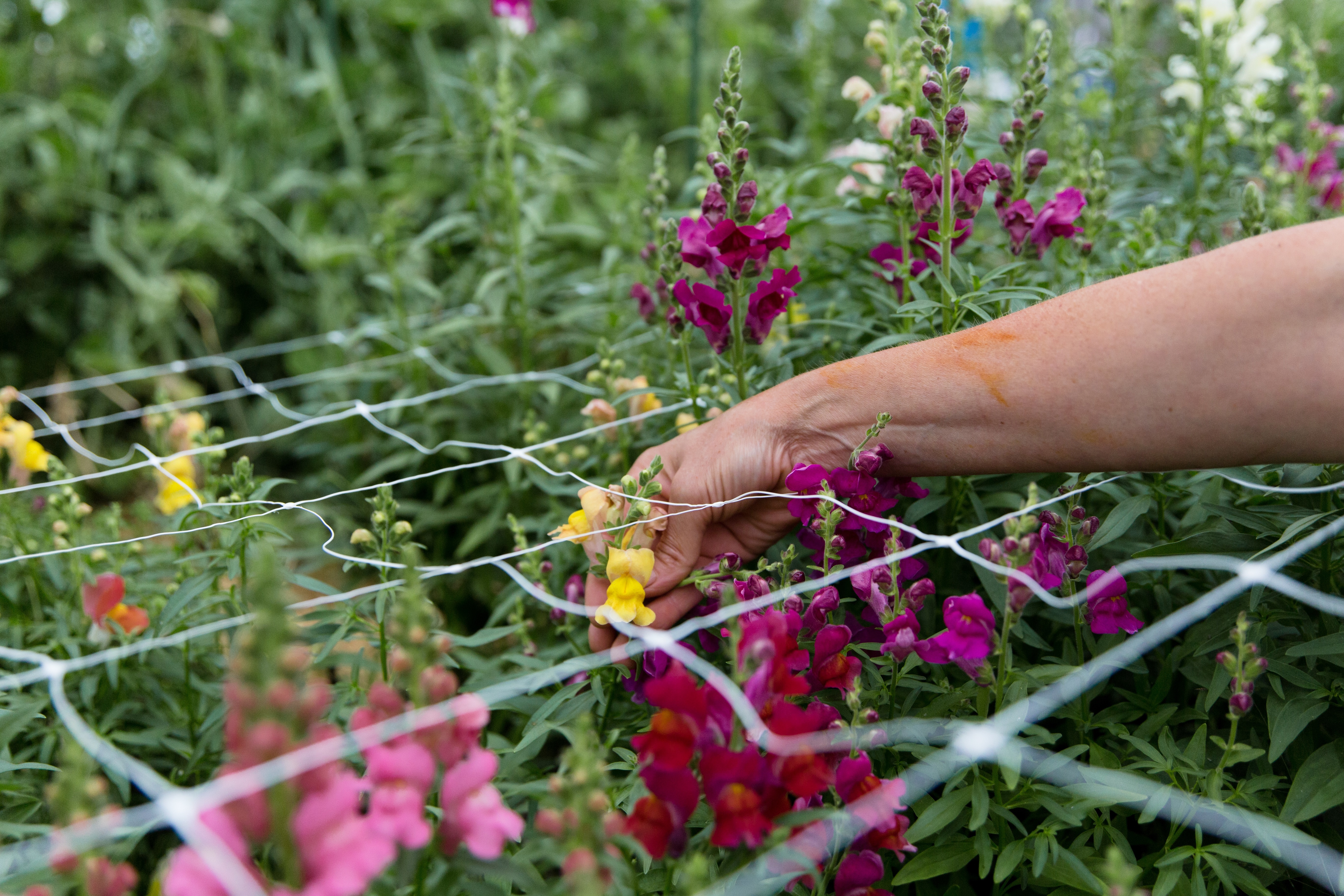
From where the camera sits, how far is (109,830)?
777 mm

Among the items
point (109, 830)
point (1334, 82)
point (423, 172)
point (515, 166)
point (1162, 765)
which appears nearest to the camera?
point (109, 830)

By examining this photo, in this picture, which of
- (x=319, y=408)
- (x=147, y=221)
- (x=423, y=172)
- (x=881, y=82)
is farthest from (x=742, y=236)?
(x=147, y=221)

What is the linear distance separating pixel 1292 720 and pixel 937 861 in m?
0.44

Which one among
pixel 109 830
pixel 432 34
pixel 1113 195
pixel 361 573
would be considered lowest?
pixel 361 573

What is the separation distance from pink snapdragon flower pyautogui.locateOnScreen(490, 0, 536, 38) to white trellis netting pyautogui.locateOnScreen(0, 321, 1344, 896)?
1684 millimetres

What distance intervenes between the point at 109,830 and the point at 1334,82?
3933 millimetres

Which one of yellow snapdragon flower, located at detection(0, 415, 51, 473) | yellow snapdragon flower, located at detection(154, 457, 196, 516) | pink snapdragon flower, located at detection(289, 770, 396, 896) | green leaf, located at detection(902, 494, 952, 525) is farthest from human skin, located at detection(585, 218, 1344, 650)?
yellow snapdragon flower, located at detection(0, 415, 51, 473)

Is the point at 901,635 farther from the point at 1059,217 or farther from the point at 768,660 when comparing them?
the point at 1059,217

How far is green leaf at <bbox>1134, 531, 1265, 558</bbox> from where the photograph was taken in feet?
4.20

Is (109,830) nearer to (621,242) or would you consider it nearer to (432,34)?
(621,242)

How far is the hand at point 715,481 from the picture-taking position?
1.34 m

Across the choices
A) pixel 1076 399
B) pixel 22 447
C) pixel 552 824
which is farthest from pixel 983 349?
pixel 22 447

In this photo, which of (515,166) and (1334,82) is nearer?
(515,166)

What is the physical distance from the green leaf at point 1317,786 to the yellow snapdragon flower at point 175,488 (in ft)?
5.37
